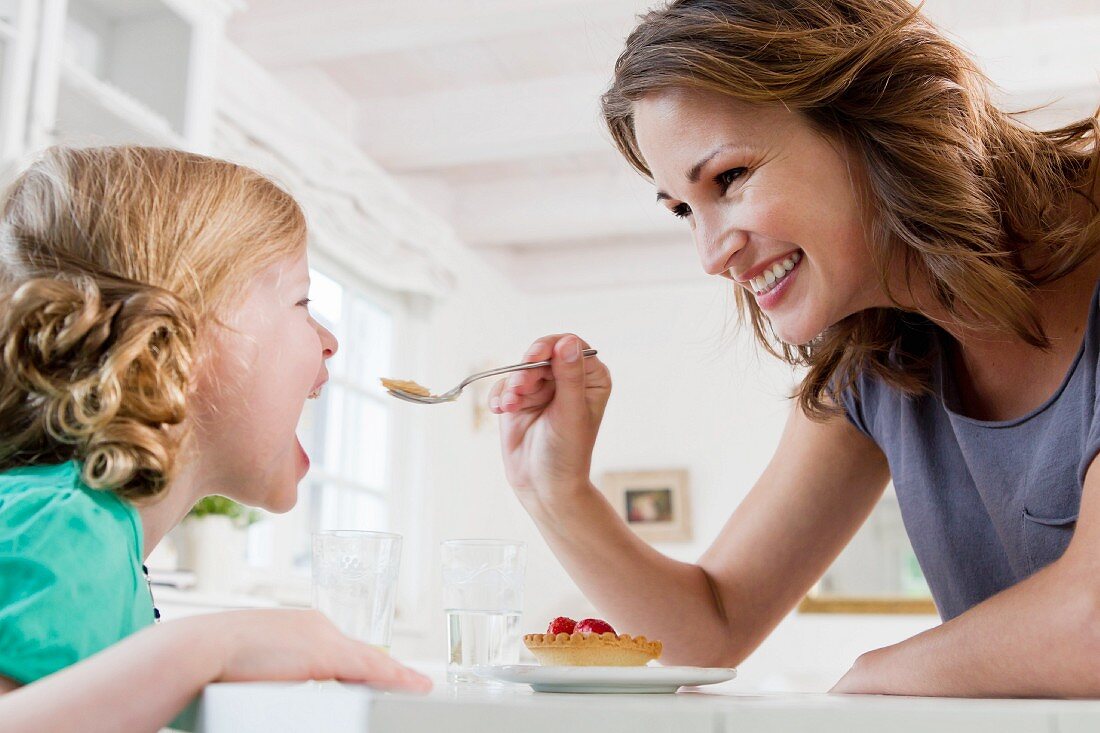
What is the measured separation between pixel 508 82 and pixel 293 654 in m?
3.93

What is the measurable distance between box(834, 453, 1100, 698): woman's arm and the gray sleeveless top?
0.18 metres

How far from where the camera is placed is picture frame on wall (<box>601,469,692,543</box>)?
5.69 metres

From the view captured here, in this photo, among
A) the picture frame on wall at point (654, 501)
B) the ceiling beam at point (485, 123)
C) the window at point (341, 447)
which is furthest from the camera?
the picture frame on wall at point (654, 501)

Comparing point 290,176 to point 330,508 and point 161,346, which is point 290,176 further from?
point 161,346

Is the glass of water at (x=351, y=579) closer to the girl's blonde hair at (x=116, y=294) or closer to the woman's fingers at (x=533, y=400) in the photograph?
the girl's blonde hair at (x=116, y=294)

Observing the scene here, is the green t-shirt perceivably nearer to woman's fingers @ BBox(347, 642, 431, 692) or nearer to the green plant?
woman's fingers @ BBox(347, 642, 431, 692)

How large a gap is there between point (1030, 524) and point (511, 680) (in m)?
0.70

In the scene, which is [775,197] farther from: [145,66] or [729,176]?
[145,66]

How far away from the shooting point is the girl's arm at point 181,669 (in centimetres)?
51

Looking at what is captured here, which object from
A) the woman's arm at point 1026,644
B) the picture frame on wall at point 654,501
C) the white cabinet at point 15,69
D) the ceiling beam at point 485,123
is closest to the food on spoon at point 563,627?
the woman's arm at point 1026,644

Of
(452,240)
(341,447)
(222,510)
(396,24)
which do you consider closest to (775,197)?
(222,510)

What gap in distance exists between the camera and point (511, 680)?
2.14 ft

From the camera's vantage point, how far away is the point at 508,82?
4.26 metres

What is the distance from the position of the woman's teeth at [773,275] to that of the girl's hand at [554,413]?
0.21 metres
